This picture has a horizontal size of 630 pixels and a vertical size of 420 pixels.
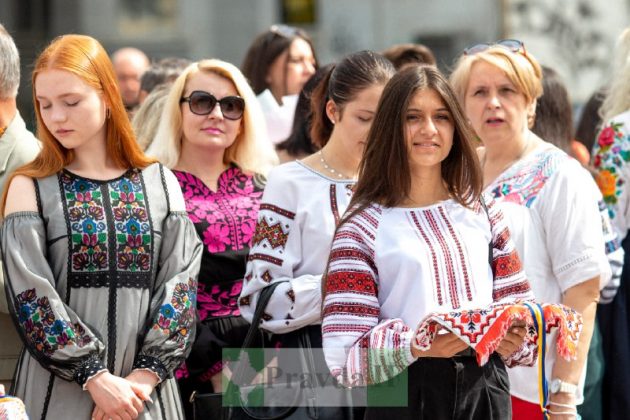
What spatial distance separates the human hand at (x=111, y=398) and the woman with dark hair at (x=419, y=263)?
0.68 m

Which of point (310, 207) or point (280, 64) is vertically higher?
point (280, 64)

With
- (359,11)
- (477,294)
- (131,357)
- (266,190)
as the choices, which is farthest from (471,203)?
(359,11)

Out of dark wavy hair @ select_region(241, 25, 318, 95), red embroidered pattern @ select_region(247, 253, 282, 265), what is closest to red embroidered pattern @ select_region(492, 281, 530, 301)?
red embroidered pattern @ select_region(247, 253, 282, 265)

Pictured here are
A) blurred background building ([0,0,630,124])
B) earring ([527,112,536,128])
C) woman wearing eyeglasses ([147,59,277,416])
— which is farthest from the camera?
blurred background building ([0,0,630,124])

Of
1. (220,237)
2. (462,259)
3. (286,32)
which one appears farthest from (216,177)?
(286,32)

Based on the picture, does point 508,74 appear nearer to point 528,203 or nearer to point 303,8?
point 528,203

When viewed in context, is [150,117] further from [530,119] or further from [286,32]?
[530,119]

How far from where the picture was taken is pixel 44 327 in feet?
12.4

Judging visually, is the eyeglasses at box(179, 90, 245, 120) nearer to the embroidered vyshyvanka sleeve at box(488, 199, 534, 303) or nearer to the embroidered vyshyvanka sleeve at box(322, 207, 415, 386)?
the embroidered vyshyvanka sleeve at box(322, 207, 415, 386)

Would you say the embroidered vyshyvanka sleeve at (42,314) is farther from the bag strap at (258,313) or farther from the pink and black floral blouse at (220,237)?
the pink and black floral blouse at (220,237)

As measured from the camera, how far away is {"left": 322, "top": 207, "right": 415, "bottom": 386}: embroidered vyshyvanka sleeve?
3559mm

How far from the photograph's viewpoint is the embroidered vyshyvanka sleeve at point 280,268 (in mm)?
4176

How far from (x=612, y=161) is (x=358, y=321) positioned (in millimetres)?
2318

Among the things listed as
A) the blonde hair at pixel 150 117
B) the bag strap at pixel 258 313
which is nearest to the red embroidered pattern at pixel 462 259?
the bag strap at pixel 258 313
